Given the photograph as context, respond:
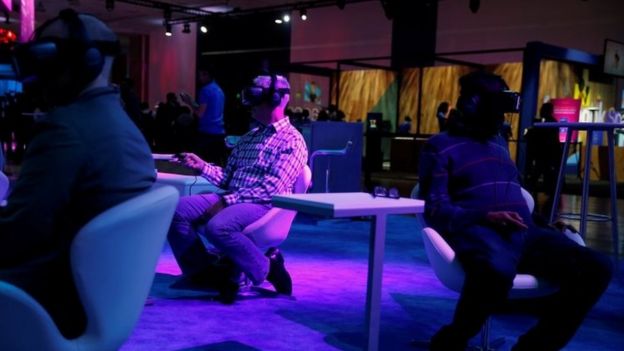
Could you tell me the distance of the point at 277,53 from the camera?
1772 cm

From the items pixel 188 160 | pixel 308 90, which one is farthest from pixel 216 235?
pixel 308 90

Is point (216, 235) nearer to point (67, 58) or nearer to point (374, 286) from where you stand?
point (374, 286)

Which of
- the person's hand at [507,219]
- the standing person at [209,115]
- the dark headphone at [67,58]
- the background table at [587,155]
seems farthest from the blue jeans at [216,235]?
the standing person at [209,115]

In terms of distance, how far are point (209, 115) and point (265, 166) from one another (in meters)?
3.60

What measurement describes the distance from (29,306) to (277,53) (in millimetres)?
16780

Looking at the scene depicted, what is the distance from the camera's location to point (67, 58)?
1505 millimetres

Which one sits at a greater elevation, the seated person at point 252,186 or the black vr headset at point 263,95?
the black vr headset at point 263,95

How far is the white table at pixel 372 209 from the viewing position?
216cm

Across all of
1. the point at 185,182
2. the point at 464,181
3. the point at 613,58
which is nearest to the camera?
the point at 464,181

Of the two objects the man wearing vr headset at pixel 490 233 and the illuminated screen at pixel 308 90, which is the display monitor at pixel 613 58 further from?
the man wearing vr headset at pixel 490 233

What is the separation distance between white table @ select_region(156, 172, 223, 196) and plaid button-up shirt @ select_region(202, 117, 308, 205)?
393mm

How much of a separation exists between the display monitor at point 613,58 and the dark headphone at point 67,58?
11695 mm

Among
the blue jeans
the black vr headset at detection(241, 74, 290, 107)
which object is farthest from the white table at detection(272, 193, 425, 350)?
the black vr headset at detection(241, 74, 290, 107)

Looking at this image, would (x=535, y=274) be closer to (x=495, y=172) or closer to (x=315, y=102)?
(x=495, y=172)
